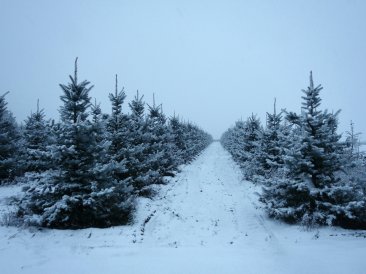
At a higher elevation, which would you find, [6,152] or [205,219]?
[6,152]

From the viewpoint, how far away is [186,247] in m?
8.66

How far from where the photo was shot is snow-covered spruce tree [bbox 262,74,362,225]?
32.6 ft

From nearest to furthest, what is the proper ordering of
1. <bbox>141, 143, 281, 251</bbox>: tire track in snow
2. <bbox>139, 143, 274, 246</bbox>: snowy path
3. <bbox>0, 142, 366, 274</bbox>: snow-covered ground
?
<bbox>0, 142, 366, 274</bbox>: snow-covered ground
<bbox>141, 143, 281, 251</bbox>: tire track in snow
<bbox>139, 143, 274, 246</bbox>: snowy path

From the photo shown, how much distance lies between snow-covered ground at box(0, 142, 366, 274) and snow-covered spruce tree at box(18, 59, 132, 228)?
64cm

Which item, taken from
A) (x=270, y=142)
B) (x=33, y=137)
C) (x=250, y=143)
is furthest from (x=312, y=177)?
(x=33, y=137)

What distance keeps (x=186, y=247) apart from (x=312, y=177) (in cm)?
585

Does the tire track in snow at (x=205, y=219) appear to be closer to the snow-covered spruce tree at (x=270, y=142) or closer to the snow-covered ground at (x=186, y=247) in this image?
the snow-covered ground at (x=186, y=247)

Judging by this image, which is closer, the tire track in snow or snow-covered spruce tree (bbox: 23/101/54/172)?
the tire track in snow

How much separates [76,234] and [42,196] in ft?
6.50

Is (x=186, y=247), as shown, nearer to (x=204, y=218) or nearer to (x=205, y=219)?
(x=205, y=219)

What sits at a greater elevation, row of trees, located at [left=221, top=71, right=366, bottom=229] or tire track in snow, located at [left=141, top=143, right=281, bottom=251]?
row of trees, located at [left=221, top=71, right=366, bottom=229]

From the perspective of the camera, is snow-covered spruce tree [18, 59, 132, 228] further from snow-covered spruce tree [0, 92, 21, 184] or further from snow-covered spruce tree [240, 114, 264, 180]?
snow-covered spruce tree [240, 114, 264, 180]

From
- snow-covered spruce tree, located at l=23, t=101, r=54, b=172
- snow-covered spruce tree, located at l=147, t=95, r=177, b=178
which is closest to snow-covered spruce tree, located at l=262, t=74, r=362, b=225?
snow-covered spruce tree, located at l=147, t=95, r=177, b=178

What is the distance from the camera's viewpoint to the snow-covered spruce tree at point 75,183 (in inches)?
Answer: 365
